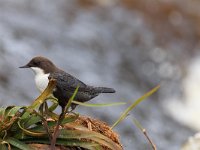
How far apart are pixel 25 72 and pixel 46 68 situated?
17.6 feet

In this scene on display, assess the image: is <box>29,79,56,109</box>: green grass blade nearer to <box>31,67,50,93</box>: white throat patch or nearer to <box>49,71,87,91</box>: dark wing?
<box>49,71,87,91</box>: dark wing

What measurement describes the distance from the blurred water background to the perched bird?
12.5 feet

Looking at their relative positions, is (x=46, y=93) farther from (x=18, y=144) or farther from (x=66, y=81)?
(x=66, y=81)

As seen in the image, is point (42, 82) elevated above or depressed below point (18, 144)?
above

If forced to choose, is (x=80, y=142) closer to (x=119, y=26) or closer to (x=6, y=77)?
(x=6, y=77)

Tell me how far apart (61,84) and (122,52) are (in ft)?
26.3

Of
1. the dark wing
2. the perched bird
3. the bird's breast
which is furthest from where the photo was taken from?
the bird's breast

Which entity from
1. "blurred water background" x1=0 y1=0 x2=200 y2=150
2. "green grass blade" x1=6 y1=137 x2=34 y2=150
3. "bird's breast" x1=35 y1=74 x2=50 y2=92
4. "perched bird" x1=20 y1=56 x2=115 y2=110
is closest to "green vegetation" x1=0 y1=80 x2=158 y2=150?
"green grass blade" x1=6 y1=137 x2=34 y2=150

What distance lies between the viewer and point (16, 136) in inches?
140

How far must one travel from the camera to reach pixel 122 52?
12.3m

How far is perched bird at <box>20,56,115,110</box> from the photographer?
13.3 ft

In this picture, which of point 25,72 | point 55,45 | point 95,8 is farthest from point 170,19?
point 25,72

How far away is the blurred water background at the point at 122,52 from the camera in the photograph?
995 cm

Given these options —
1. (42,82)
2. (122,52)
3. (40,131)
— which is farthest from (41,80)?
(122,52)
